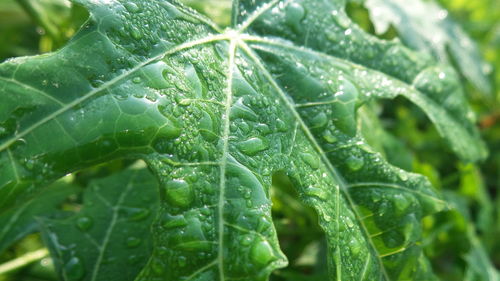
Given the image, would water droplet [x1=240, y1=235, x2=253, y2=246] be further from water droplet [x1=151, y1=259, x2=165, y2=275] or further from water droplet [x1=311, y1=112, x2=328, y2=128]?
water droplet [x1=311, y1=112, x2=328, y2=128]

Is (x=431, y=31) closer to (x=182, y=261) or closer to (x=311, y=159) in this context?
(x=311, y=159)

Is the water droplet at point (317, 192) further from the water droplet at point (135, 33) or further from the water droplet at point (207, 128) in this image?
the water droplet at point (135, 33)

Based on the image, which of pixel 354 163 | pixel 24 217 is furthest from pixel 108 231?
pixel 354 163

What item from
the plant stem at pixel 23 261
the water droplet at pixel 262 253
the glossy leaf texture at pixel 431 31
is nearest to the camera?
the water droplet at pixel 262 253

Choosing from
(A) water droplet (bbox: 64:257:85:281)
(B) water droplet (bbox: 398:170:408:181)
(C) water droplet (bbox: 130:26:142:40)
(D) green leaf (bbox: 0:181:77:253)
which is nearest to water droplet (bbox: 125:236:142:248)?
(A) water droplet (bbox: 64:257:85:281)

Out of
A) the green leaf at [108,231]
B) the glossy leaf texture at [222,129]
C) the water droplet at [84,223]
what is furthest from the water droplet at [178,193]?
the water droplet at [84,223]

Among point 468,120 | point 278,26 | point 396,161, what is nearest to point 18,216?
point 278,26
